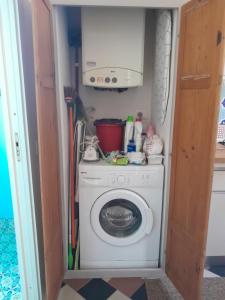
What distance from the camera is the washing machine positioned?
5.63 feet

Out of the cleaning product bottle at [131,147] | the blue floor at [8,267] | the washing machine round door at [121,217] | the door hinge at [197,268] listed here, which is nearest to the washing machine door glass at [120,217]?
the washing machine round door at [121,217]

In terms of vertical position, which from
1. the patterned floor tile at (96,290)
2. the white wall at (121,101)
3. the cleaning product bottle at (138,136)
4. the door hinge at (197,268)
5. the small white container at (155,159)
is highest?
the white wall at (121,101)

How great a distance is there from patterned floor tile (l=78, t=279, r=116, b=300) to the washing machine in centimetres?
12

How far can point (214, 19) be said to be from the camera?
1.17 metres

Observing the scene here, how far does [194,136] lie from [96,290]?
129 cm

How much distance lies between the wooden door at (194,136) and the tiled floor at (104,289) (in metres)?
0.29

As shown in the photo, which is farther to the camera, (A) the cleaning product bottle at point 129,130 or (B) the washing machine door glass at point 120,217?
A: (A) the cleaning product bottle at point 129,130

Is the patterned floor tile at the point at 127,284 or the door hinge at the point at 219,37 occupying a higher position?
the door hinge at the point at 219,37

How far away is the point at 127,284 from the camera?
69.7 inches

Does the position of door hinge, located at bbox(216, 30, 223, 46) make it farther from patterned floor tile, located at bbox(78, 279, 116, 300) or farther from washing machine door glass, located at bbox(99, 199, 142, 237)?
patterned floor tile, located at bbox(78, 279, 116, 300)

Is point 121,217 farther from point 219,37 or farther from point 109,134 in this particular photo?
point 219,37

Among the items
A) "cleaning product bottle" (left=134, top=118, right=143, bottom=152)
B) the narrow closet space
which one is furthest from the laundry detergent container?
"cleaning product bottle" (left=134, top=118, right=143, bottom=152)

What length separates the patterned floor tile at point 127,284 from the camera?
1.70 metres

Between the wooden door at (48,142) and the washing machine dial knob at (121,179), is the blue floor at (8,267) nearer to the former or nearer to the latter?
the wooden door at (48,142)
